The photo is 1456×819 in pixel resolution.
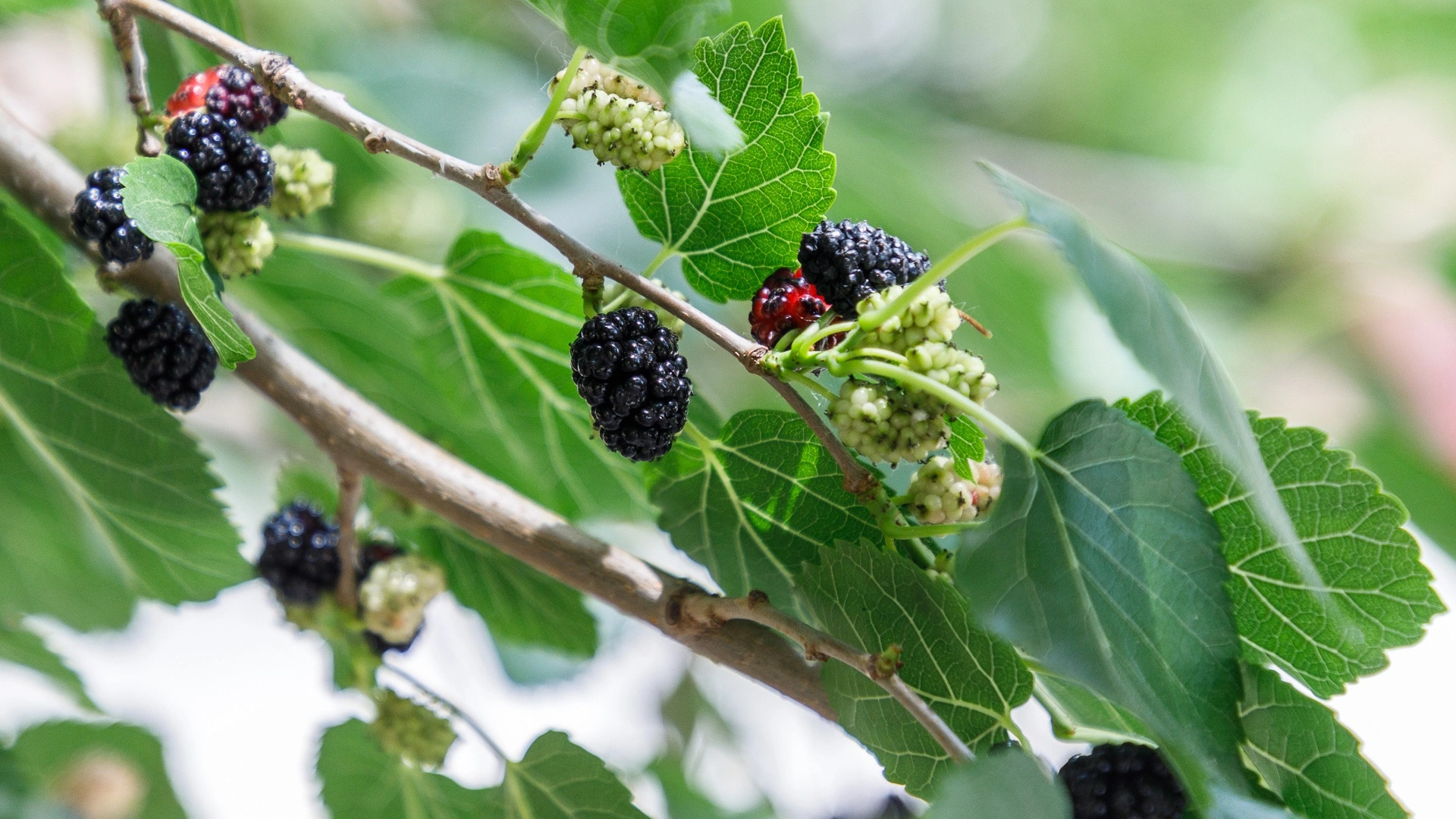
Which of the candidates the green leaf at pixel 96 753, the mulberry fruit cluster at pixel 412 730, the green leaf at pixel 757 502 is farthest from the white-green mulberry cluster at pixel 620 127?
the green leaf at pixel 96 753

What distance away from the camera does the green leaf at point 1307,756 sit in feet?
1.13

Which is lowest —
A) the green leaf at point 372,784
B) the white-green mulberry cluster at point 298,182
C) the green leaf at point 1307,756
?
the green leaf at point 372,784

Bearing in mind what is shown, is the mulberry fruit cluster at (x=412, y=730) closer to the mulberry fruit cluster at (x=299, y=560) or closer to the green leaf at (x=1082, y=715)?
the mulberry fruit cluster at (x=299, y=560)

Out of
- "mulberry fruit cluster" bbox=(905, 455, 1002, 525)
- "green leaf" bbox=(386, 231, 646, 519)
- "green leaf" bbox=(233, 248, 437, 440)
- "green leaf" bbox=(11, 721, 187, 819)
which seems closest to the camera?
"mulberry fruit cluster" bbox=(905, 455, 1002, 525)

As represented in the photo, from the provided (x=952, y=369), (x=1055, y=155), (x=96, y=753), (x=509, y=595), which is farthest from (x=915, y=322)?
(x=1055, y=155)

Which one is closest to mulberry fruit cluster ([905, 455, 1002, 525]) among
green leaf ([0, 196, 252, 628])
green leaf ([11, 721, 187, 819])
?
green leaf ([0, 196, 252, 628])

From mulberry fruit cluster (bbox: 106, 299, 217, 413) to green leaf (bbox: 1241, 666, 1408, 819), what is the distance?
41 centimetres

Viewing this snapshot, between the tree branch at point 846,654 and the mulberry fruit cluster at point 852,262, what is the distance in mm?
112

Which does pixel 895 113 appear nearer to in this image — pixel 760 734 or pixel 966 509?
pixel 760 734

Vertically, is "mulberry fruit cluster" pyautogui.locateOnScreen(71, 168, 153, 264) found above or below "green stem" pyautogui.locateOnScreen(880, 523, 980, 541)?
below

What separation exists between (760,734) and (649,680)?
15 centimetres

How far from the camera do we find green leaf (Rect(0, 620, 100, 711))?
0.67m

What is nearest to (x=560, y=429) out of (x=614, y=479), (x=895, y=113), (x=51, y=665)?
(x=614, y=479)

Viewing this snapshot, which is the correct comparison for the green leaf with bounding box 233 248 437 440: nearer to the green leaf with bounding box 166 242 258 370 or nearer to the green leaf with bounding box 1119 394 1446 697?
the green leaf with bounding box 166 242 258 370
